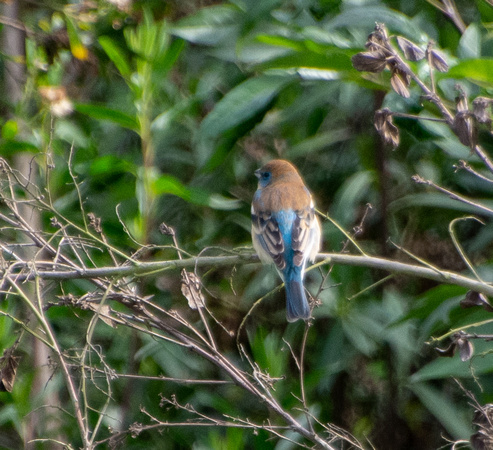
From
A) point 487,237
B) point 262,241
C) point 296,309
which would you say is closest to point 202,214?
point 262,241

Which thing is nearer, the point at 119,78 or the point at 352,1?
the point at 352,1

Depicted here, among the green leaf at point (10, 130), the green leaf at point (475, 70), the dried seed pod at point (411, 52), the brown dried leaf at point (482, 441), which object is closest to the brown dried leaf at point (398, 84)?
the dried seed pod at point (411, 52)

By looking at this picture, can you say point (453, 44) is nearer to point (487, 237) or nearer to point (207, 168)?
point (487, 237)

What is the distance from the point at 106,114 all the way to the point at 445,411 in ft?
8.90

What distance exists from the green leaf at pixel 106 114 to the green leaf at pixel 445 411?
2360mm

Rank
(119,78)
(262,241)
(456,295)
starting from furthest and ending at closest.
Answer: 1. (119,78)
2. (262,241)
3. (456,295)

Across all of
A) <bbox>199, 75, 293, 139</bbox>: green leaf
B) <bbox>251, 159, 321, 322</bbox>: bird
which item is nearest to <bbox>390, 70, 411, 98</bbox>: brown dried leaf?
<bbox>199, 75, 293, 139</bbox>: green leaf

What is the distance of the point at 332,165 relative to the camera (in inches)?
223

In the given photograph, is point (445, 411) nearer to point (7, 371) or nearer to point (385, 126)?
point (385, 126)

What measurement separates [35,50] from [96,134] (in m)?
1.01

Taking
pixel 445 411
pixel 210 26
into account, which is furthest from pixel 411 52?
pixel 445 411

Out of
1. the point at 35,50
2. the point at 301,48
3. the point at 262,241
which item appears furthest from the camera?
the point at 35,50

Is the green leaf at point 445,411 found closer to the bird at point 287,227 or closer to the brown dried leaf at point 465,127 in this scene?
the bird at point 287,227

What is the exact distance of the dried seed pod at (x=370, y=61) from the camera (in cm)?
274
